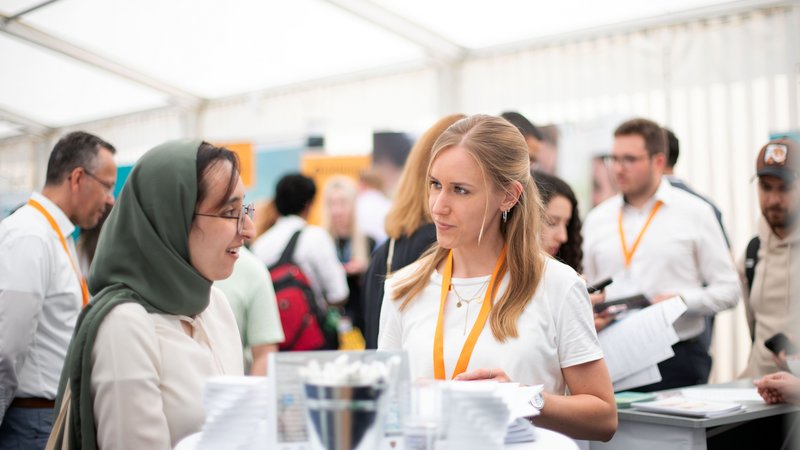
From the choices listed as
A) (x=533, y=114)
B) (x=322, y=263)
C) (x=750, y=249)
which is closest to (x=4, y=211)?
(x=322, y=263)

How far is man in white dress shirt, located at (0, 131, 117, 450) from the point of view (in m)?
2.54

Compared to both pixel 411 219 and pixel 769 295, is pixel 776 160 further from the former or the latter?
pixel 411 219

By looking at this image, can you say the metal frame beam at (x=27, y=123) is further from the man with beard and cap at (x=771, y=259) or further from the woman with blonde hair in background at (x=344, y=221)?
the man with beard and cap at (x=771, y=259)

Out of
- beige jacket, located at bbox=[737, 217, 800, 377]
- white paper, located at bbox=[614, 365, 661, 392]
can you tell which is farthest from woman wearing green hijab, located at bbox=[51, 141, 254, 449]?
beige jacket, located at bbox=[737, 217, 800, 377]

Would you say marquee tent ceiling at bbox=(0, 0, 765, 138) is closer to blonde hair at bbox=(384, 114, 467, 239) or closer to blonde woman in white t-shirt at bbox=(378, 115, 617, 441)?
blonde hair at bbox=(384, 114, 467, 239)

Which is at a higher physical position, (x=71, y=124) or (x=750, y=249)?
(x=71, y=124)

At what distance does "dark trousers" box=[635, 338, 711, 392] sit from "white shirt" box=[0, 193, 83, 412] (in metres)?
2.54

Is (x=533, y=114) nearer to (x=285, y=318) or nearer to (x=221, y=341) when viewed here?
(x=285, y=318)

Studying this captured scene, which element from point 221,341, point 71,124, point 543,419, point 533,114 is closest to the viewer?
point 543,419

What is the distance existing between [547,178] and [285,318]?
188cm

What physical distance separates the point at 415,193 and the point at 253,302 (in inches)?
33.3

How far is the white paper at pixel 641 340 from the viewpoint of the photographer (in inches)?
105

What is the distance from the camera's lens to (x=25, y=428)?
260cm

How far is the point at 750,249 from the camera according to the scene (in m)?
3.88
